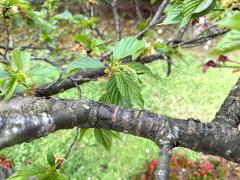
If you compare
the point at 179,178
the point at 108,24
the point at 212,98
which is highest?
the point at 108,24

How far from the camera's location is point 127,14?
8.38 m

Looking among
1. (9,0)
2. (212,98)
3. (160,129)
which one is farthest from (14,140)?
(212,98)

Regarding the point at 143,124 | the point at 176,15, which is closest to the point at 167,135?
→ the point at 143,124

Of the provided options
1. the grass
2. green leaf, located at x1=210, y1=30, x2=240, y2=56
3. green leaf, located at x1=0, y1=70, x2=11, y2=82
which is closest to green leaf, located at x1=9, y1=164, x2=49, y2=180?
green leaf, located at x1=0, y1=70, x2=11, y2=82

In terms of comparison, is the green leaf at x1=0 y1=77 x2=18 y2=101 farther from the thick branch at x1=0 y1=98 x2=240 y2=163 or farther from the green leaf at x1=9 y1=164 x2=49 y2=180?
the green leaf at x1=9 y1=164 x2=49 y2=180

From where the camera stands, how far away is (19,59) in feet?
3.43

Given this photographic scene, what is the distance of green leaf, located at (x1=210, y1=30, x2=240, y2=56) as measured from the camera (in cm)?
41

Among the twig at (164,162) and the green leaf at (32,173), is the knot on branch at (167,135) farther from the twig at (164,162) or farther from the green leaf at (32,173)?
the green leaf at (32,173)

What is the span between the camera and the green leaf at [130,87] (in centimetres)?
102

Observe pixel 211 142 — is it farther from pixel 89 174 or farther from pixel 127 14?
pixel 127 14

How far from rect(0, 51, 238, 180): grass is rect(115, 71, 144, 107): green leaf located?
279 centimetres

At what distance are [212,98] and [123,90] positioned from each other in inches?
191

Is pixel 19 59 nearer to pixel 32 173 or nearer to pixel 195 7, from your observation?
pixel 32 173

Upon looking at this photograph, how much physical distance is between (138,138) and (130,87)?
3812mm
